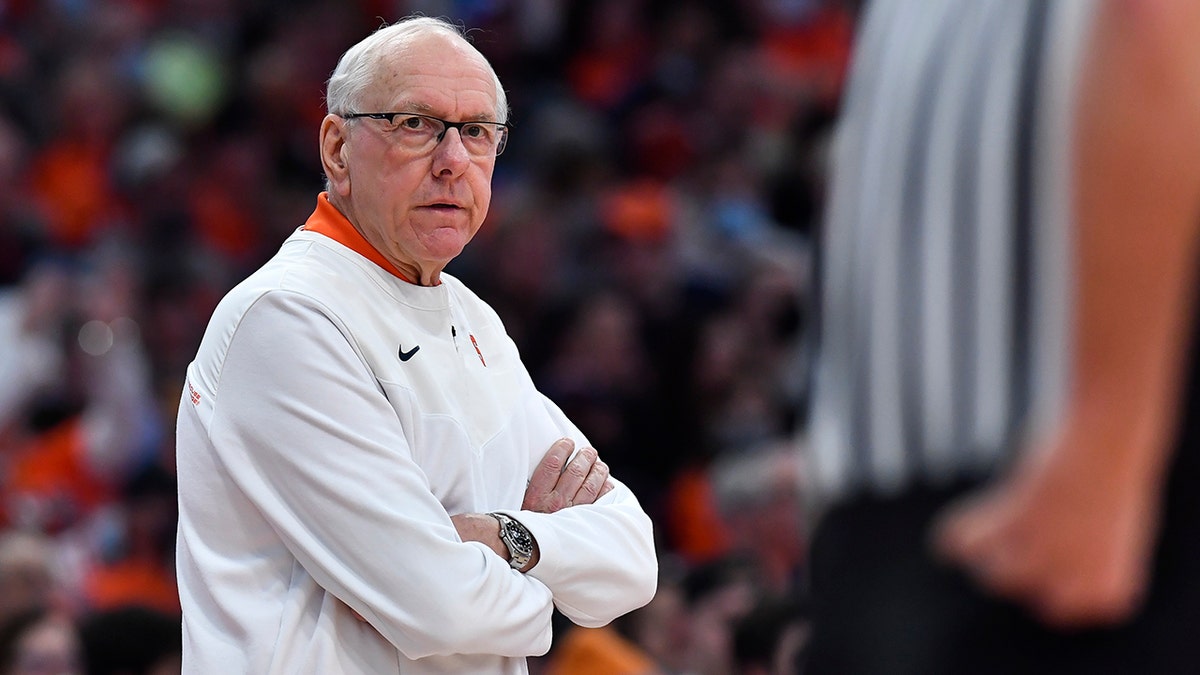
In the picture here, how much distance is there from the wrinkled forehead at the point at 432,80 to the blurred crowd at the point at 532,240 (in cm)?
281

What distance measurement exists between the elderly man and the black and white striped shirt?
1.49m

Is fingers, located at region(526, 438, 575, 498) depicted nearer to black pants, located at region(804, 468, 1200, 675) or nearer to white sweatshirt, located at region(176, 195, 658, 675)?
white sweatshirt, located at region(176, 195, 658, 675)

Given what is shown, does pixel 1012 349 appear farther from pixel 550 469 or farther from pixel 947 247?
pixel 550 469

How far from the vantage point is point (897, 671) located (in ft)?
5.22

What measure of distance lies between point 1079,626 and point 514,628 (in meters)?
1.77

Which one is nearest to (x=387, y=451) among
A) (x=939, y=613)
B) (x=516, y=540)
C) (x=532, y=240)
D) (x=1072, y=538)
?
(x=516, y=540)

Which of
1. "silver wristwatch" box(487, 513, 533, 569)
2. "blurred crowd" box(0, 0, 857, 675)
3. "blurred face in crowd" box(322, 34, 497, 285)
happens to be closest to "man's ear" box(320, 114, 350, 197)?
"blurred face in crowd" box(322, 34, 497, 285)

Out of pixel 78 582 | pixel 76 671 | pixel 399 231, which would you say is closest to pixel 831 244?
pixel 399 231

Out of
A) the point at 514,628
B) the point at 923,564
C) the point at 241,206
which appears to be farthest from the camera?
the point at 241,206

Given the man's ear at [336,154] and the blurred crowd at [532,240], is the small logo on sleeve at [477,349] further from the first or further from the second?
the blurred crowd at [532,240]

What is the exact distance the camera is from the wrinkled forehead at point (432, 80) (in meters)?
3.50

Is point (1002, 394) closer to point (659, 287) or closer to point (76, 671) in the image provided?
point (76, 671)

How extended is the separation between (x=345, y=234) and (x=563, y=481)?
697 mm

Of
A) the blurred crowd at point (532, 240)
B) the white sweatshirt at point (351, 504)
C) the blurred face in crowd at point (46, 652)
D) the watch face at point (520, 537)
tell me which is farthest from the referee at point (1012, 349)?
the blurred crowd at point (532, 240)
